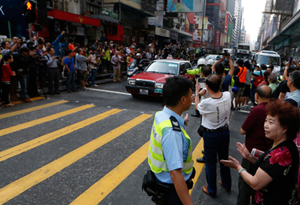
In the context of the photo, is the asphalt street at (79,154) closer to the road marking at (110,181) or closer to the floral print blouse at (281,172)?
the road marking at (110,181)

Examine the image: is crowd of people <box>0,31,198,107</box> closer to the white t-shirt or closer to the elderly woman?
the white t-shirt

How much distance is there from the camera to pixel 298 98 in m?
3.86

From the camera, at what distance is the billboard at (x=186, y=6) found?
30.1m

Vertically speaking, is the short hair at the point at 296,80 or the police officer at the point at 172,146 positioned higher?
the short hair at the point at 296,80

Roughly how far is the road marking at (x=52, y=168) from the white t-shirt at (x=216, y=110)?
272cm

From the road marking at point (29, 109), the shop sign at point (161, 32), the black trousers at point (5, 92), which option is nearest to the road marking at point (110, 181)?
the road marking at point (29, 109)

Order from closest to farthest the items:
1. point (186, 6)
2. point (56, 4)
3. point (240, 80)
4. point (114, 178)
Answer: point (114, 178) → point (240, 80) → point (56, 4) → point (186, 6)

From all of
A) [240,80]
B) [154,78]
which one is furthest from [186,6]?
[240,80]

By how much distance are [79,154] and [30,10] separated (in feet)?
26.7

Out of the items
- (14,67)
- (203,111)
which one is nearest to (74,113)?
(14,67)

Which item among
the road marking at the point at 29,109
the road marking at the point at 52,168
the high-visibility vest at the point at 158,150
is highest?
the high-visibility vest at the point at 158,150

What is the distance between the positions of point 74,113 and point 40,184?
4.26m

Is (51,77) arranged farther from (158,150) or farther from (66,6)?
(66,6)

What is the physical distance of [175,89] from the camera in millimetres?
Answer: 1929
